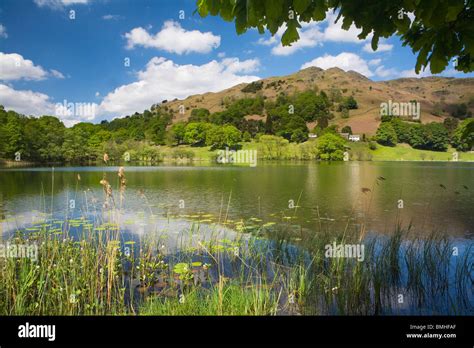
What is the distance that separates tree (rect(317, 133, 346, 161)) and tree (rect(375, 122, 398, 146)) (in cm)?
796

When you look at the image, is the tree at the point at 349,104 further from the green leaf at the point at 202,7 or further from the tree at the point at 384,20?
the green leaf at the point at 202,7

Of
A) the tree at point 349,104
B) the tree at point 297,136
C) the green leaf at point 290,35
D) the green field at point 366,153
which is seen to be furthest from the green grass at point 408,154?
the green leaf at point 290,35

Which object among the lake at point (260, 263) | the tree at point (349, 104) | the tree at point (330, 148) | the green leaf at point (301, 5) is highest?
the tree at point (349, 104)

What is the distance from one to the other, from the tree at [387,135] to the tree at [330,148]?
7964 millimetres

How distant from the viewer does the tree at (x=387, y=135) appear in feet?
213

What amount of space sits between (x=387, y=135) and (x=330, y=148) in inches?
455

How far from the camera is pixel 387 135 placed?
66.4 m

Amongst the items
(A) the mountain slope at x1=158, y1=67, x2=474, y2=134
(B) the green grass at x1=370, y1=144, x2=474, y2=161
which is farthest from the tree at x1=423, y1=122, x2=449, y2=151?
(A) the mountain slope at x1=158, y1=67, x2=474, y2=134

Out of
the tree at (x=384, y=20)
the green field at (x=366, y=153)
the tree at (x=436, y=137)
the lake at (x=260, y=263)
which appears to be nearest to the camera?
the tree at (x=384, y=20)

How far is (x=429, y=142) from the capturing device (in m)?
54.0
